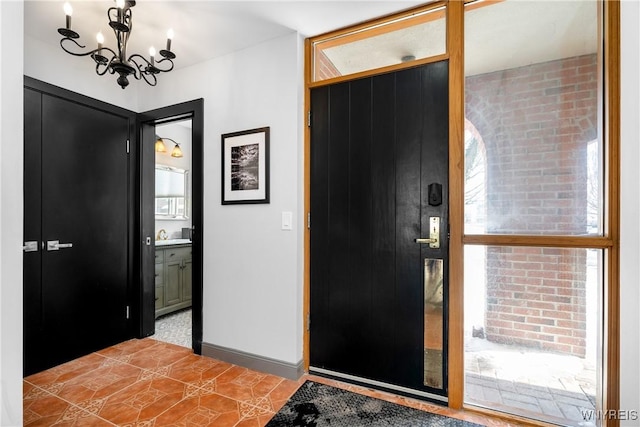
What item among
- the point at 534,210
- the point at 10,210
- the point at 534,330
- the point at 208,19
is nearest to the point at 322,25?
the point at 208,19

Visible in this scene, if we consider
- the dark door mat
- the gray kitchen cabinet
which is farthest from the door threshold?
the gray kitchen cabinet

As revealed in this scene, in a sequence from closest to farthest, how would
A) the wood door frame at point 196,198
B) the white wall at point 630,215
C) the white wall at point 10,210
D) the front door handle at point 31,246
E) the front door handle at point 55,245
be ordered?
the white wall at point 10,210, the white wall at point 630,215, the front door handle at point 31,246, the front door handle at point 55,245, the wood door frame at point 196,198

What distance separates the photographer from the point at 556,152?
1.68 m

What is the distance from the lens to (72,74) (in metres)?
2.44

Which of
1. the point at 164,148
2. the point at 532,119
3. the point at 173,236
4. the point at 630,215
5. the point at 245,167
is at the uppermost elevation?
the point at 164,148

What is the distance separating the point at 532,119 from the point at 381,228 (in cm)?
108

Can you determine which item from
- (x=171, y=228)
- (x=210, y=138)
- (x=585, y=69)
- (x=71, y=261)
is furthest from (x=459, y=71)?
(x=171, y=228)

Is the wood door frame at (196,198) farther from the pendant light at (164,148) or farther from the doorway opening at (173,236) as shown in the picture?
the pendant light at (164,148)

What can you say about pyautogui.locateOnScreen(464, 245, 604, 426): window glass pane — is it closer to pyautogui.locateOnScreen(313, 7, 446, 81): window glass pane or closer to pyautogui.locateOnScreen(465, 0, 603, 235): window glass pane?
pyautogui.locateOnScreen(465, 0, 603, 235): window glass pane

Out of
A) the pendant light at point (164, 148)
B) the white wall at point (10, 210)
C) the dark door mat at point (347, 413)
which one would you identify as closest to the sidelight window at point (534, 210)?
the dark door mat at point (347, 413)

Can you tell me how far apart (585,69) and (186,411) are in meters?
3.02

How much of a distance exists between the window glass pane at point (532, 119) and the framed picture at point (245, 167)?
141 centimetres

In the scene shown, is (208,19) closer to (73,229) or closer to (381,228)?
(381,228)

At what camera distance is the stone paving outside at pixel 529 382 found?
166cm
